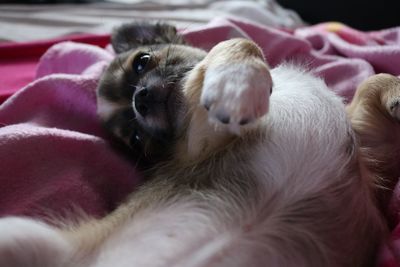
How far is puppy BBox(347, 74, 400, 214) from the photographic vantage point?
1.16 metres

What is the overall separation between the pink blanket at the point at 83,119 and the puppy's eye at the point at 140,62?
196mm

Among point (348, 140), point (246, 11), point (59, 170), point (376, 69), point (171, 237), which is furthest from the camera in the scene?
point (246, 11)

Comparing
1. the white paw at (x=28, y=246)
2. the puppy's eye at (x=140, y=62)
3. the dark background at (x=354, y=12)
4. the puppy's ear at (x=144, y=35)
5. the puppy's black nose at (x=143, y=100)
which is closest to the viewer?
the white paw at (x=28, y=246)

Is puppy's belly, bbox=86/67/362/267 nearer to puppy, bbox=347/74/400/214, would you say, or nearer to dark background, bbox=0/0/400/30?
puppy, bbox=347/74/400/214

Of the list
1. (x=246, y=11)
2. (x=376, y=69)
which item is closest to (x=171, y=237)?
(x=376, y=69)

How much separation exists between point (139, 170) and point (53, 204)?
255mm

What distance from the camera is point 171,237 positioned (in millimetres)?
939

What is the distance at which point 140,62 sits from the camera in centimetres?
137

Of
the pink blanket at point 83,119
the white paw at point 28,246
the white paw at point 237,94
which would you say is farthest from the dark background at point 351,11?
the white paw at point 28,246

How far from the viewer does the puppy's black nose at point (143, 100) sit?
3.99ft

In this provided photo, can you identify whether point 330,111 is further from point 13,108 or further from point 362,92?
point 13,108

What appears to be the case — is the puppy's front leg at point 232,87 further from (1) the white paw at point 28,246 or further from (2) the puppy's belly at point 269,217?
(1) the white paw at point 28,246

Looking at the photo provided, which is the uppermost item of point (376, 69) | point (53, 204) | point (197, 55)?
point (197, 55)

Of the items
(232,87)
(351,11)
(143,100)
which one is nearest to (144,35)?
(143,100)
